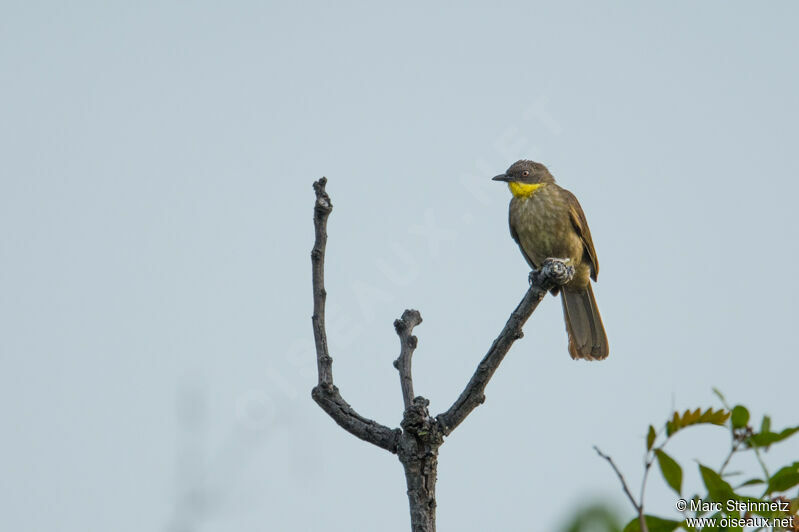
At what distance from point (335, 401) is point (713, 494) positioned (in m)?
1.69

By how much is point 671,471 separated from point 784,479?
10.1 inches

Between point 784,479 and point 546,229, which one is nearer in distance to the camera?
point 784,479

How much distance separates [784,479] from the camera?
1952mm

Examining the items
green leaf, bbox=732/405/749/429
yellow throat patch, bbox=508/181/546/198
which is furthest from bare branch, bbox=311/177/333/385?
yellow throat patch, bbox=508/181/546/198

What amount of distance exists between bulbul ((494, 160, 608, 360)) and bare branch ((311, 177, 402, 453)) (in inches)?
189

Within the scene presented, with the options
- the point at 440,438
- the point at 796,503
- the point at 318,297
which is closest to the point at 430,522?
the point at 440,438

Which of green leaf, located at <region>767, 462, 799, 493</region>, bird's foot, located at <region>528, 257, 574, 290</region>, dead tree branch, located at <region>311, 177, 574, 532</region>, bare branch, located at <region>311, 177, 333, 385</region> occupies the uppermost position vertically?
bird's foot, located at <region>528, 257, 574, 290</region>

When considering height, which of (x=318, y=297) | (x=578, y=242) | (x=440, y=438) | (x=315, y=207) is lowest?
(x=440, y=438)

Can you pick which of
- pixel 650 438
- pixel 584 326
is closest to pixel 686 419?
pixel 650 438

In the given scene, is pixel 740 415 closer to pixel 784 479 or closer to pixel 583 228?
pixel 784 479

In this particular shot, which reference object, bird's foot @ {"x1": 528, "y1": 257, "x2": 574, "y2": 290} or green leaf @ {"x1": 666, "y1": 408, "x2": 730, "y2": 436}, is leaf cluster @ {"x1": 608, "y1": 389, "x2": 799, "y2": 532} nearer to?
green leaf @ {"x1": 666, "y1": 408, "x2": 730, "y2": 436}

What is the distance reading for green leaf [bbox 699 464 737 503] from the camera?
196 cm

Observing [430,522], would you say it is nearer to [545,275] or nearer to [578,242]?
[545,275]

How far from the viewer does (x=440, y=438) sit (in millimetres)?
3314
